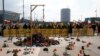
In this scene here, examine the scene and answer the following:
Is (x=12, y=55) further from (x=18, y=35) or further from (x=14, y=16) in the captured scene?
(x=14, y=16)

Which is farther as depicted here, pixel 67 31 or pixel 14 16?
pixel 14 16

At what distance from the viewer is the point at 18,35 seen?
160ft

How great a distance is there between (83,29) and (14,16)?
126 meters

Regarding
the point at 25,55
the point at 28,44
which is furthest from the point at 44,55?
the point at 28,44

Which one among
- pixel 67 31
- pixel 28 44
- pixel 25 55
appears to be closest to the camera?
pixel 25 55

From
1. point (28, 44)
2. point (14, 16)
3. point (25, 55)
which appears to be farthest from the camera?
point (14, 16)

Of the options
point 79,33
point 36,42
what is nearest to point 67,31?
point 79,33

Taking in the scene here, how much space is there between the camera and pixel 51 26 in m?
49.2

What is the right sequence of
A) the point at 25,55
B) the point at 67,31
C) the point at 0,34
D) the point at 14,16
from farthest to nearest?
the point at 14,16, the point at 0,34, the point at 67,31, the point at 25,55

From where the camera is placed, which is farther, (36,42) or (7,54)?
(36,42)

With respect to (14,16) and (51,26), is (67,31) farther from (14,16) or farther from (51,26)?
(14,16)

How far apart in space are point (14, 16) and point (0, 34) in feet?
402

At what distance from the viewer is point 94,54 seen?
970 inches

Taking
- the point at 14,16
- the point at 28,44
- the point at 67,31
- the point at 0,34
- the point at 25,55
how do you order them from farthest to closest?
the point at 14,16, the point at 0,34, the point at 67,31, the point at 28,44, the point at 25,55
